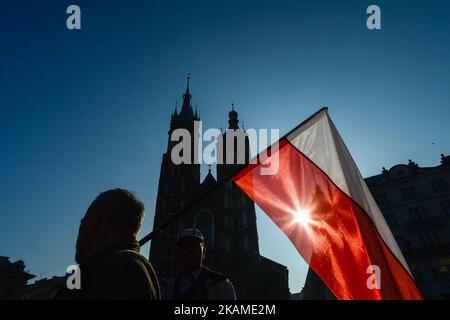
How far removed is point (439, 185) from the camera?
1137 inches

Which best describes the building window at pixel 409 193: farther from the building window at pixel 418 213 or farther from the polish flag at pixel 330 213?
the polish flag at pixel 330 213

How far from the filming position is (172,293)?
3.37 metres

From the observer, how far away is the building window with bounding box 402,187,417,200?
1177 inches

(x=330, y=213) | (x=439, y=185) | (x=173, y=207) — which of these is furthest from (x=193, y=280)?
(x=439, y=185)

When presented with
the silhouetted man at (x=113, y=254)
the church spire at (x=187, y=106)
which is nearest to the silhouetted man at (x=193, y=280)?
the silhouetted man at (x=113, y=254)

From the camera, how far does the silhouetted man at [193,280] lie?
3180 mm

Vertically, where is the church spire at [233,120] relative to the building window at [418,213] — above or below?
above

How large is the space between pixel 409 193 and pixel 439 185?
115 inches

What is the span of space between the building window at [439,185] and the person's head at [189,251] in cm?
3445

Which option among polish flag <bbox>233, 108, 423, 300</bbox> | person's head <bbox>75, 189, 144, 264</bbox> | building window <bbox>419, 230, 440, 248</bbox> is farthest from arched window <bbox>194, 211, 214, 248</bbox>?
person's head <bbox>75, 189, 144, 264</bbox>

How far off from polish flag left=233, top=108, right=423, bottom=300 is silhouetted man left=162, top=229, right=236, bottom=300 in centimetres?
114

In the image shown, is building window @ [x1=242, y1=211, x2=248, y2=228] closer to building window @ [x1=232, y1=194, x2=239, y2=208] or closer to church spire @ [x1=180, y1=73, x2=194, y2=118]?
building window @ [x1=232, y1=194, x2=239, y2=208]

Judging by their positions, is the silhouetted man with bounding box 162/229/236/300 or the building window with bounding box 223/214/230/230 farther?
the building window with bounding box 223/214/230/230

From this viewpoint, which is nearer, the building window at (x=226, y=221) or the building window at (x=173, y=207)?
the building window at (x=226, y=221)
